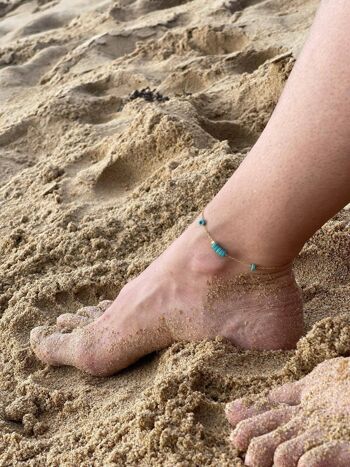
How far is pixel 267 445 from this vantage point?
124 centimetres

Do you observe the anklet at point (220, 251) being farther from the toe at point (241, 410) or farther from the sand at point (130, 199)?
the toe at point (241, 410)

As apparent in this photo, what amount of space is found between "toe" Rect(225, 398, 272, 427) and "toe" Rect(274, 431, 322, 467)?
11 cm

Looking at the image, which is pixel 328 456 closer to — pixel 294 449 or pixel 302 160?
pixel 294 449

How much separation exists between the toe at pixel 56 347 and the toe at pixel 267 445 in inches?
24.4

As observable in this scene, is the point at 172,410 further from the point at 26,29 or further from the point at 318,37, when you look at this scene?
the point at 26,29

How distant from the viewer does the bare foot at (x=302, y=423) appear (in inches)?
46.3

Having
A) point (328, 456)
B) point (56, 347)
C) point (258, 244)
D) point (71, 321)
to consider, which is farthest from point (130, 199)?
point (328, 456)

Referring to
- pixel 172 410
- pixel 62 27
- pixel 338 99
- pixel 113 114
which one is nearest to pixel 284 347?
pixel 172 410


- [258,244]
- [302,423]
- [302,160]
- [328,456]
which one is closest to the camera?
[328,456]

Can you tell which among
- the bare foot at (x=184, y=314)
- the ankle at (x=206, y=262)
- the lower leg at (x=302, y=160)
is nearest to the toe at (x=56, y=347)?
the bare foot at (x=184, y=314)

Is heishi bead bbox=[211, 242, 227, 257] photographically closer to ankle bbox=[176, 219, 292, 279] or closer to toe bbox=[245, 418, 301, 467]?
ankle bbox=[176, 219, 292, 279]

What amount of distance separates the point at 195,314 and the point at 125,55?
6.89ft

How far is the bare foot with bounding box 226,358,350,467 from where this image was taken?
3.86 feet

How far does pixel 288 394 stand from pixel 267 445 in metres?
0.13
